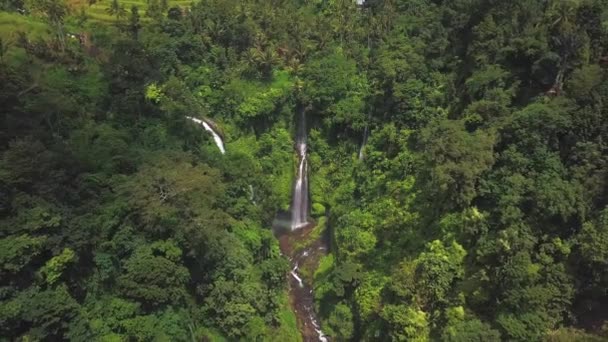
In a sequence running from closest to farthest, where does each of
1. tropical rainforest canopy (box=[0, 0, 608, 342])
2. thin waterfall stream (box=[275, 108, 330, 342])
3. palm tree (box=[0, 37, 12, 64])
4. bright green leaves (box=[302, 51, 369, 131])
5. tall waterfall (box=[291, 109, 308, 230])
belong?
tropical rainforest canopy (box=[0, 0, 608, 342]) → thin waterfall stream (box=[275, 108, 330, 342]) → palm tree (box=[0, 37, 12, 64]) → tall waterfall (box=[291, 109, 308, 230]) → bright green leaves (box=[302, 51, 369, 131])

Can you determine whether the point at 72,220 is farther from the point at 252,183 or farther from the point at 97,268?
the point at 252,183

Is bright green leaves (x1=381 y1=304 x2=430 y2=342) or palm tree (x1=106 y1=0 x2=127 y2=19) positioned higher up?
palm tree (x1=106 y1=0 x2=127 y2=19)

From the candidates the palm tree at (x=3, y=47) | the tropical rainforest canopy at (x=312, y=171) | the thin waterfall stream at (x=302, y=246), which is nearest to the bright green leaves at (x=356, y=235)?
the tropical rainforest canopy at (x=312, y=171)

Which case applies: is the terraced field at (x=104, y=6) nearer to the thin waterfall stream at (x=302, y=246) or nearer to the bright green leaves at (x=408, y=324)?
the thin waterfall stream at (x=302, y=246)

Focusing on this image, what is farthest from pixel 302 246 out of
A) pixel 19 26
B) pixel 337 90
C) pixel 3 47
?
pixel 19 26

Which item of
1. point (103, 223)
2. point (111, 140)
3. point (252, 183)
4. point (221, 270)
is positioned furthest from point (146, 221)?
point (252, 183)

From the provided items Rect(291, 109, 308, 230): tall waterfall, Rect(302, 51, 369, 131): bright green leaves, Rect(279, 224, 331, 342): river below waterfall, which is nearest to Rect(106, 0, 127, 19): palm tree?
Rect(302, 51, 369, 131): bright green leaves

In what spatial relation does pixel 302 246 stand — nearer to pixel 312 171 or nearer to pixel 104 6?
pixel 312 171

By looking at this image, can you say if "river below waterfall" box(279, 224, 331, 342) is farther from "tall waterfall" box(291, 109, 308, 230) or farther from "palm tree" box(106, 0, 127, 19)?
"palm tree" box(106, 0, 127, 19)
